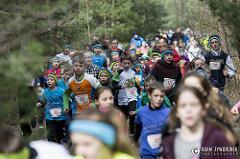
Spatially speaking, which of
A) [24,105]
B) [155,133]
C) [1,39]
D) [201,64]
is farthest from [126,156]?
[201,64]

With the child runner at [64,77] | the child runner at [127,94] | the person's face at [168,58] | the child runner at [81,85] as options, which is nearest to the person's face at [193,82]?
the child runner at [81,85]

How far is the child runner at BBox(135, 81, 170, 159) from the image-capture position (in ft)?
21.8

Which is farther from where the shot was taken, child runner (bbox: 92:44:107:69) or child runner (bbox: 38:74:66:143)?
child runner (bbox: 92:44:107:69)

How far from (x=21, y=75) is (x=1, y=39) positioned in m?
0.70

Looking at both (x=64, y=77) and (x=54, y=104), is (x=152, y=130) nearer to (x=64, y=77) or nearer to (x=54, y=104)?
(x=54, y=104)

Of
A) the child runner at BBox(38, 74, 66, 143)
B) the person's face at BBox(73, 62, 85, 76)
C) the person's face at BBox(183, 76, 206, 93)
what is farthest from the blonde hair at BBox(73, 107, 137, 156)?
the child runner at BBox(38, 74, 66, 143)

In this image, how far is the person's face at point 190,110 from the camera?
4.29 m

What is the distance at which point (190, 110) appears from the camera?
169 inches

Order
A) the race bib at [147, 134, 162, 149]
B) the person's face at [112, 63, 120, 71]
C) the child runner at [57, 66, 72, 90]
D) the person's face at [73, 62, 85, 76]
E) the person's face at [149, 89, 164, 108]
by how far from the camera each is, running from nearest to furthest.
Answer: the race bib at [147, 134, 162, 149], the person's face at [149, 89, 164, 108], the person's face at [73, 62, 85, 76], the child runner at [57, 66, 72, 90], the person's face at [112, 63, 120, 71]

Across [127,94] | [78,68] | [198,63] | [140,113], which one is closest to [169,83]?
[127,94]

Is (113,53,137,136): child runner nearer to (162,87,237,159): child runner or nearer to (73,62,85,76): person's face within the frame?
(73,62,85,76): person's face

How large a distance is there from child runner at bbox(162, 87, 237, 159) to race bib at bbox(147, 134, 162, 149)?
1.99 meters

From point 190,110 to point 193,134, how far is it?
25 cm

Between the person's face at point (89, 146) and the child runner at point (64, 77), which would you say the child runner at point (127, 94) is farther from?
the person's face at point (89, 146)
